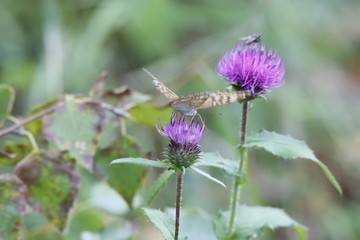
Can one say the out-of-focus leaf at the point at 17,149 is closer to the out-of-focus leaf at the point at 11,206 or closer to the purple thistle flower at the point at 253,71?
the out-of-focus leaf at the point at 11,206

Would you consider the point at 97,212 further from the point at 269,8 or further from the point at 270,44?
the point at 269,8

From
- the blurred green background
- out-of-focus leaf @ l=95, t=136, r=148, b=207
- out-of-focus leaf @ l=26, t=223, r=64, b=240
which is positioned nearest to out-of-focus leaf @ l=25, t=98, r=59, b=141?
out-of-focus leaf @ l=95, t=136, r=148, b=207

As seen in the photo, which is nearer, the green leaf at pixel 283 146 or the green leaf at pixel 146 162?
the green leaf at pixel 146 162

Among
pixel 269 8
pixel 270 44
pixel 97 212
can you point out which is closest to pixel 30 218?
pixel 97 212

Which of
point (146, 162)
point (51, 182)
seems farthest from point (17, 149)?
point (146, 162)

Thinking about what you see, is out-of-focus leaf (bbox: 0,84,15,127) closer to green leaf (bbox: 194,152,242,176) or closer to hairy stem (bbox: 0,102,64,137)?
hairy stem (bbox: 0,102,64,137)

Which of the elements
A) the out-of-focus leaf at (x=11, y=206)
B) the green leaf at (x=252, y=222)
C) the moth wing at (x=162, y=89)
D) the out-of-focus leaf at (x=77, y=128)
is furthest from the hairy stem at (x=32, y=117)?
the green leaf at (x=252, y=222)
